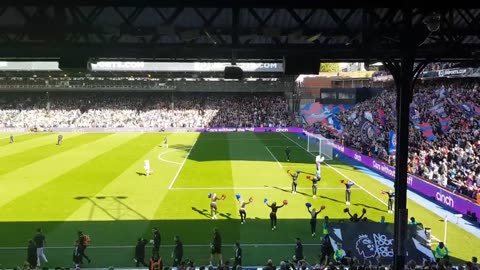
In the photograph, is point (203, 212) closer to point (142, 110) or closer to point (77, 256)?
point (77, 256)

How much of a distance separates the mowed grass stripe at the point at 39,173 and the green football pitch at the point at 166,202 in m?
0.06

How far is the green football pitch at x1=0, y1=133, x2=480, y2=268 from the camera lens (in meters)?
17.1

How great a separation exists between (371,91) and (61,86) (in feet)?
161

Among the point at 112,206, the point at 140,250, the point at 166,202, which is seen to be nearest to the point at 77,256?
the point at 140,250

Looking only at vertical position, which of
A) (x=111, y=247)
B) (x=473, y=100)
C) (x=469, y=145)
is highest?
(x=473, y=100)

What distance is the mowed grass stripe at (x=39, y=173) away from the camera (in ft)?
81.2

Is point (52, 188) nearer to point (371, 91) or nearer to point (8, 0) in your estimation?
point (8, 0)

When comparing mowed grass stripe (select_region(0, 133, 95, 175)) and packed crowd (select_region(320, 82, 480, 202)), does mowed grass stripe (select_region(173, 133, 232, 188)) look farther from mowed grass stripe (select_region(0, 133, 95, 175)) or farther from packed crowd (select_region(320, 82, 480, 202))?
mowed grass stripe (select_region(0, 133, 95, 175))

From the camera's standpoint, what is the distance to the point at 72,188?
2642cm

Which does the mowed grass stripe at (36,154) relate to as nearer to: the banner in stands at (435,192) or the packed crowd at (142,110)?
the packed crowd at (142,110)

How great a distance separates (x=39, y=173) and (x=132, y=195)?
985 cm

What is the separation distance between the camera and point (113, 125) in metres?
70.8

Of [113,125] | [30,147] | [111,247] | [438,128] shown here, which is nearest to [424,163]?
[438,128]

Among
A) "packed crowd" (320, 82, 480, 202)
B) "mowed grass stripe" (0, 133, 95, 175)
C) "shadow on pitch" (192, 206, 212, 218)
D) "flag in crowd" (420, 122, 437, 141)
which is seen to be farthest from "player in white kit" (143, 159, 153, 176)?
"flag in crowd" (420, 122, 437, 141)
